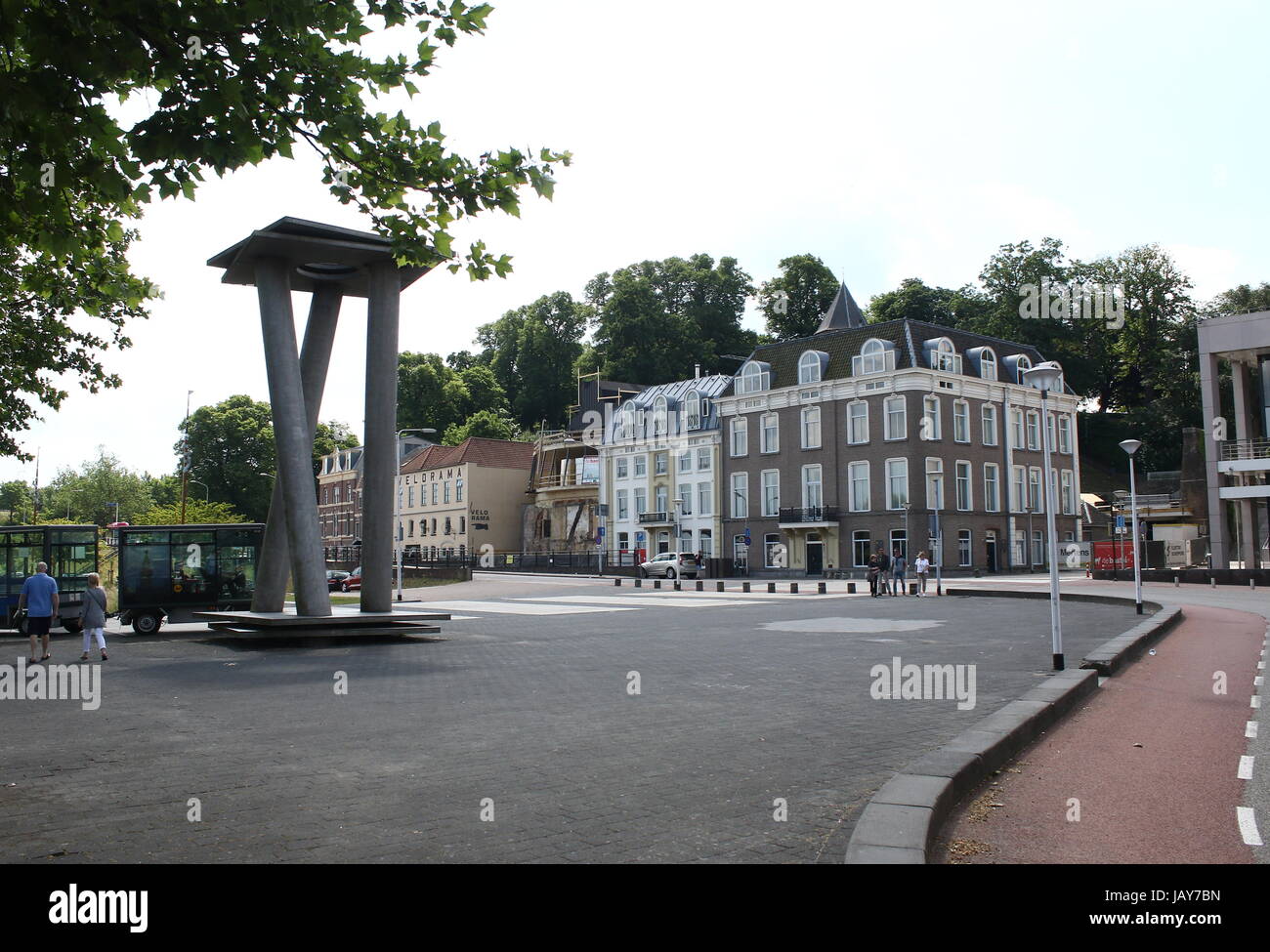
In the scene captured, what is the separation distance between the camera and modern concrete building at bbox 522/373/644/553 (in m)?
78.4

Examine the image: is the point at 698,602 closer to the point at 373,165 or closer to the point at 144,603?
the point at 144,603

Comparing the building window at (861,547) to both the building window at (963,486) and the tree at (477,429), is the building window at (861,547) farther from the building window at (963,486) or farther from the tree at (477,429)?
the tree at (477,429)

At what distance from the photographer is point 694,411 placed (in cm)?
6994

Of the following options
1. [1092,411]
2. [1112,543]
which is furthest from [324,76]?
[1092,411]

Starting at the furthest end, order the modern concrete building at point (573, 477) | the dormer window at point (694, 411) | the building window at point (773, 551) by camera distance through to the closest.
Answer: the modern concrete building at point (573, 477), the dormer window at point (694, 411), the building window at point (773, 551)

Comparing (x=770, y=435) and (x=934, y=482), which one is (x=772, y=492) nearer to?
(x=770, y=435)

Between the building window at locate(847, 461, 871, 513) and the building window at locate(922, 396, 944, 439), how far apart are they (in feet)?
13.3

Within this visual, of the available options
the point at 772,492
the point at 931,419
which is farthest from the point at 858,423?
A: the point at 772,492

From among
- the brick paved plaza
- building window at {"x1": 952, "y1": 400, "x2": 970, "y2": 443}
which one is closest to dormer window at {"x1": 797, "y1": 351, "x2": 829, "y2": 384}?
building window at {"x1": 952, "y1": 400, "x2": 970, "y2": 443}

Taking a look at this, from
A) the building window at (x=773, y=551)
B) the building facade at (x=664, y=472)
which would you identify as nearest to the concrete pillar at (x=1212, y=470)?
the building window at (x=773, y=551)

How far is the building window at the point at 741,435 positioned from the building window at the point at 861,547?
10527 mm

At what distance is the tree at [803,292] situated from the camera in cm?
8481

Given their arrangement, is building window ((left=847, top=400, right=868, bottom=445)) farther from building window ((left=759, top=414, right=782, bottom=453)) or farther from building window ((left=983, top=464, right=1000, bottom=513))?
building window ((left=983, top=464, right=1000, bottom=513))
